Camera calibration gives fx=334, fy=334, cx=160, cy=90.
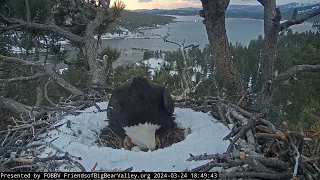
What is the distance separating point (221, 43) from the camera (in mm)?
3287

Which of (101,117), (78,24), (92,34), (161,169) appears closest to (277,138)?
(161,169)

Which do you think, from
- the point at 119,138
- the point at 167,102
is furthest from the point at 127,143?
the point at 167,102

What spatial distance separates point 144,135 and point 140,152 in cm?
31

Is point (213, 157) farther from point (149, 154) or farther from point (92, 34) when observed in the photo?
point (92, 34)

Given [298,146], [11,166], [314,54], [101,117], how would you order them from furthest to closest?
[314,54] < [101,117] < [11,166] < [298,146]

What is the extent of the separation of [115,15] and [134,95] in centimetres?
299

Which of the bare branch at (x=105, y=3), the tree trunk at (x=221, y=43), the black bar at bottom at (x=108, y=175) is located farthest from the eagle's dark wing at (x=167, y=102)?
the bare branch at (x=105, y=3)

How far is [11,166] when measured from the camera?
2242mm

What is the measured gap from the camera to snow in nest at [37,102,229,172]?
84.7 inches

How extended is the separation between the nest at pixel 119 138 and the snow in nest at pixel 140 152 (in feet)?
0.20

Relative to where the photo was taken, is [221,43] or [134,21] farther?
[134,21]

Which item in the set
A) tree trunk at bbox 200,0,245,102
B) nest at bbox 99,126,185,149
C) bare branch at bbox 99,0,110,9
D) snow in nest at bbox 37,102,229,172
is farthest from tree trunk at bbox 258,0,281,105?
bare branch at bbox 99,0,110,9

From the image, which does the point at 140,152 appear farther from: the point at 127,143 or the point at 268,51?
the point at 268,51

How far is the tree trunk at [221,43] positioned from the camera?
3.13m
